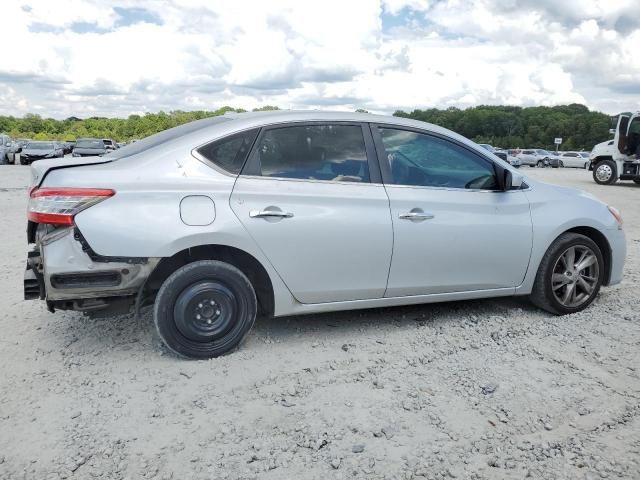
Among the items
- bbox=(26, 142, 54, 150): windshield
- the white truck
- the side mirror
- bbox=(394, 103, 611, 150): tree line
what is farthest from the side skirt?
bbox=(394, 103, 611, 150): tree line

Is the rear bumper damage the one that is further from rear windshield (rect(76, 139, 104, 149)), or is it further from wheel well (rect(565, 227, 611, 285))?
rear windshield (rect(76, 139, 104, 149))

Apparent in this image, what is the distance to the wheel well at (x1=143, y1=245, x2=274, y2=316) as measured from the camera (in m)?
3.58

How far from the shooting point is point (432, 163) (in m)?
4.29

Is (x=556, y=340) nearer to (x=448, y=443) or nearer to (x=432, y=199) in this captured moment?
(x=432, y=199)

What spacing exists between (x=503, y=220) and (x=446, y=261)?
594 millimetres

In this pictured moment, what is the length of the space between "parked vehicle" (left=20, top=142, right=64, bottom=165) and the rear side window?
103ft

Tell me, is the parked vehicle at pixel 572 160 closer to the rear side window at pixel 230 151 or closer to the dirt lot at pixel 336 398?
the dirt lot at pixel 336 398

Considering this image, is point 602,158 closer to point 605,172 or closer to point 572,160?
point 605,172

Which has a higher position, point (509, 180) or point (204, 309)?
point (509, 180)

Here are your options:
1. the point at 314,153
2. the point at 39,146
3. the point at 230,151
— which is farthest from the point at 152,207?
the point at 39,146

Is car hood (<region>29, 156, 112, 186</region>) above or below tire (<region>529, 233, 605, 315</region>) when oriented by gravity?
above

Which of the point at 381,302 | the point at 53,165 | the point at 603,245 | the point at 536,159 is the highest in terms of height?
the point at 536,159

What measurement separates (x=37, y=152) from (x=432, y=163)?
108ft

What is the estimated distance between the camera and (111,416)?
300cm
